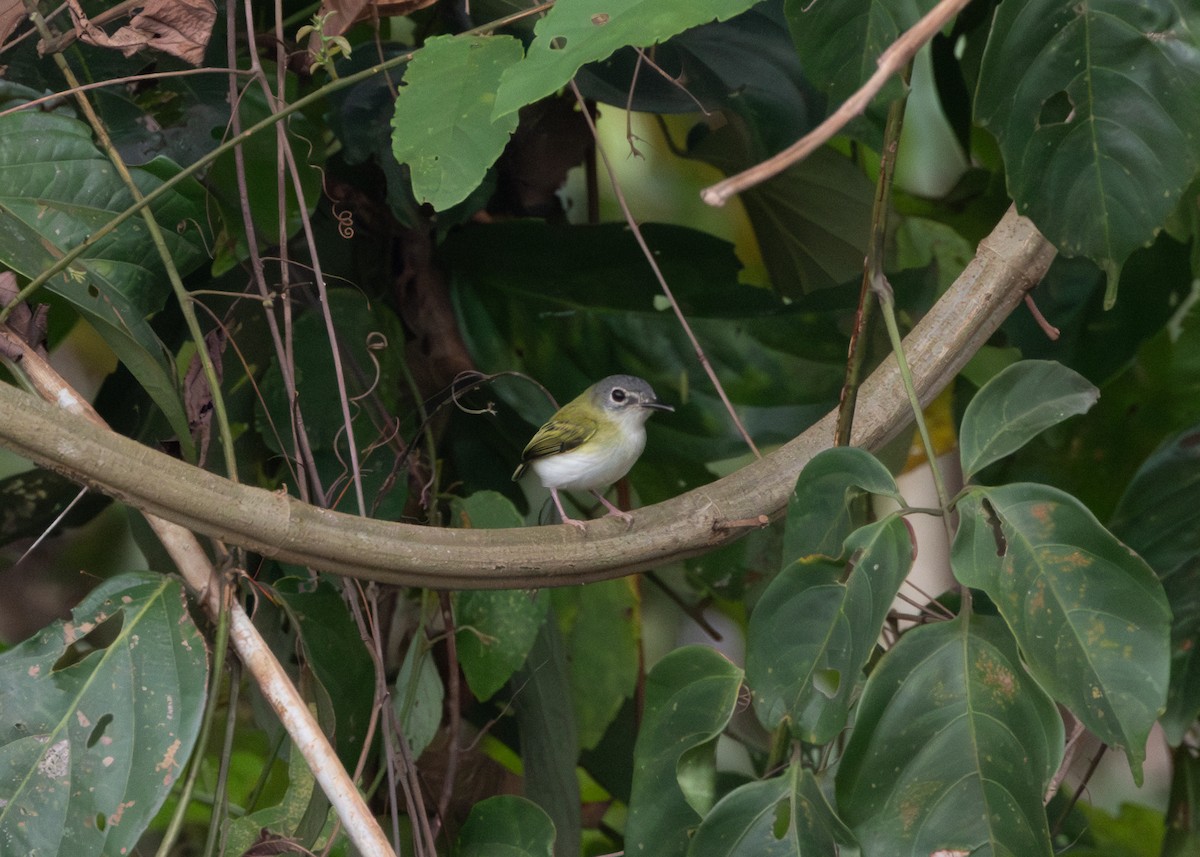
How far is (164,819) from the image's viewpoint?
9.51 feet

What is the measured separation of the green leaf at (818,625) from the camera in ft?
3.92

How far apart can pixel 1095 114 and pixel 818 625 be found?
2.11 ft

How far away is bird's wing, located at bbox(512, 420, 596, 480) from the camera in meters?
2.33

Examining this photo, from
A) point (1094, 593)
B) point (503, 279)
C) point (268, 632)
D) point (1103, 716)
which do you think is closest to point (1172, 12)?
point (1094, 593)

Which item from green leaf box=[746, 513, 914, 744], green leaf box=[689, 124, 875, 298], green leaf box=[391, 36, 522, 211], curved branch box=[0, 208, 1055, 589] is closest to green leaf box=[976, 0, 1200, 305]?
curved branch box=[0, 208, 1055, 589]

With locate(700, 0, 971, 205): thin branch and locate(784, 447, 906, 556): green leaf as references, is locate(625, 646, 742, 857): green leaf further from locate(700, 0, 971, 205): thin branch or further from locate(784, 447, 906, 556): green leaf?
locate(700, 0, 971, 205): thin branch

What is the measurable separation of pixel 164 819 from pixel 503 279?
1.67 meters

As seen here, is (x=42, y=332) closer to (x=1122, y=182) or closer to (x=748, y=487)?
(x=748, y=487)

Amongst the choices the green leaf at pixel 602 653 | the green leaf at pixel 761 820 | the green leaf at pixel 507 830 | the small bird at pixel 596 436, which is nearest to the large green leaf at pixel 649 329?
the small bird at pixel 596 436

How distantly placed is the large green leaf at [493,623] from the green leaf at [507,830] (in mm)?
217

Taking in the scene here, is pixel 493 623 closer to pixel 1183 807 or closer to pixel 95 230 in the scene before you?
pixel 95 230

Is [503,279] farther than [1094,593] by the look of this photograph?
Yes

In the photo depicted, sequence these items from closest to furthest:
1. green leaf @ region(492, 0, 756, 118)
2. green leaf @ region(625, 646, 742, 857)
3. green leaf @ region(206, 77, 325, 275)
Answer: green leaf @ region(492, 0, 756, 118)
green leaf @ region(625, 646, 742, 857)
green leaf @ region(206, 77, 325, 275)

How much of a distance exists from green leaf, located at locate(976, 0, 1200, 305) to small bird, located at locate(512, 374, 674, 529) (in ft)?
3.66
